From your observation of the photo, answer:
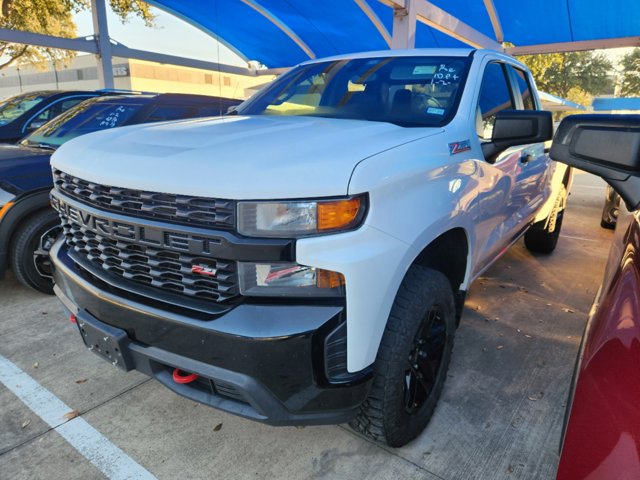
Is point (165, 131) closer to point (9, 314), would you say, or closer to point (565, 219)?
point (9, 314)

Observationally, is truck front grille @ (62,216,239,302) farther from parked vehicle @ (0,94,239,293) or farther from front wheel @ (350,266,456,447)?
parked vehicle @ (0,94,239,293)

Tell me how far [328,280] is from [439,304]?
814 millimetres

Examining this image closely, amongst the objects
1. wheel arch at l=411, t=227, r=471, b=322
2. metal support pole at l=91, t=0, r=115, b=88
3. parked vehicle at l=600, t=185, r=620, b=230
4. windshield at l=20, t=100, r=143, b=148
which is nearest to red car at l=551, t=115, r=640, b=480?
wheel arch at l=411, t=227, r=471, b=322

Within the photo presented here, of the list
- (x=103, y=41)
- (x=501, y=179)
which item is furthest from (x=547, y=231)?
(x=103, y=41)

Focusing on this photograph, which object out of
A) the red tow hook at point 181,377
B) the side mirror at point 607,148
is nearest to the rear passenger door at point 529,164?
the side mirror at point 607,148

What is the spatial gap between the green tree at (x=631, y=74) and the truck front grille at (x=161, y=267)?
50653 mm

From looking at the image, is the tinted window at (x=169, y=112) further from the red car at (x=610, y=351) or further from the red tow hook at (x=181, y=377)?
the red car at (x=610, y=351)

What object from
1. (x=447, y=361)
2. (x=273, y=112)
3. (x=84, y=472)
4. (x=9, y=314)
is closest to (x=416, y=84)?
(x=273, y=112)

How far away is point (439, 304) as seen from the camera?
2180 mm

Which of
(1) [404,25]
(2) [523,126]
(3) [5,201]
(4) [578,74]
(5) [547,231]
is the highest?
(1) [404,25]

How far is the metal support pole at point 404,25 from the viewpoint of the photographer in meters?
7.83

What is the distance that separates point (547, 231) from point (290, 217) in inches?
172

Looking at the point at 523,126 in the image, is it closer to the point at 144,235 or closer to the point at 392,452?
the point at 392,452

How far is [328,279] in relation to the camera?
5.21ft
